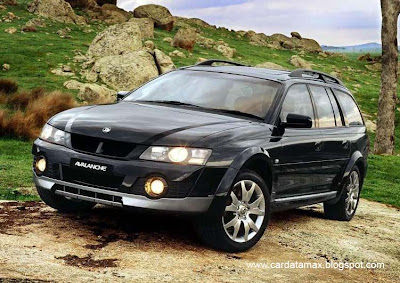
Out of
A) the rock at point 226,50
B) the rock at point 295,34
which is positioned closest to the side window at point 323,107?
the rock at point 226,50

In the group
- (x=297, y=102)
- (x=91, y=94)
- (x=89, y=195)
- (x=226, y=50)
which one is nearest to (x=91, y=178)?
(x=89, y=195)

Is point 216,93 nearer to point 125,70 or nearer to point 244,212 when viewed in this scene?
point 244,212

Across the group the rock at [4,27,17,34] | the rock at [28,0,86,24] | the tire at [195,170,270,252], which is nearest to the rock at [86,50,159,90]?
the rock at [4,27,17,34]

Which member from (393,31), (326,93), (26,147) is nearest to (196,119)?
(326,93)

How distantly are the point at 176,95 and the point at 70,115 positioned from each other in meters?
1.36

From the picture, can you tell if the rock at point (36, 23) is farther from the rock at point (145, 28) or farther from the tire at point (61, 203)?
the tire at point (61, 203)

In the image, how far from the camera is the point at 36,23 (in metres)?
42.9

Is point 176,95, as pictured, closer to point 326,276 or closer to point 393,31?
point 326,276

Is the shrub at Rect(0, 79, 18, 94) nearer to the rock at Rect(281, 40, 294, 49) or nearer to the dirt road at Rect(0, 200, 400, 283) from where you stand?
the dirt road at Rect(0, 200, 400, 283)

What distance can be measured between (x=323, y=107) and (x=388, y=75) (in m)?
16.2

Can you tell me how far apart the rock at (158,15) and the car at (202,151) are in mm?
44642

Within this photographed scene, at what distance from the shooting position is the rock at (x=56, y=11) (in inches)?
1823

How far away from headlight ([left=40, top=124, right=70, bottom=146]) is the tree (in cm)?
1903

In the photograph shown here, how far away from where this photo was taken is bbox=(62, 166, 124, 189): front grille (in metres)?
6.52
